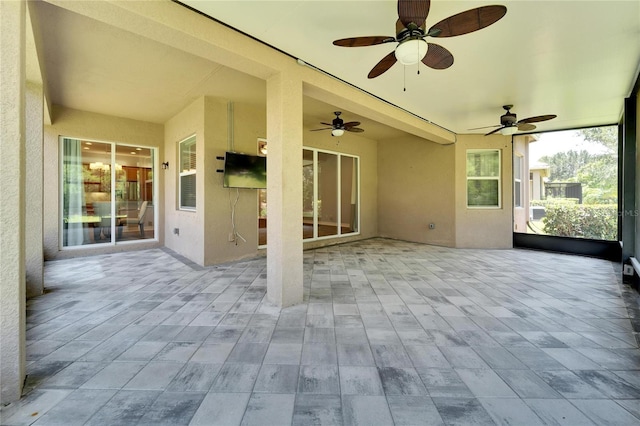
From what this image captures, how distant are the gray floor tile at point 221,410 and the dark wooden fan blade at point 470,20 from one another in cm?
297

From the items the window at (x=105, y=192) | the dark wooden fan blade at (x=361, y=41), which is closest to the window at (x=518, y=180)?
the dark wooden fan blade at (x=361, y=41)

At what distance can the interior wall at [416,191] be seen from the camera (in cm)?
683

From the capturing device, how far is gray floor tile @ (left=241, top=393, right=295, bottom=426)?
56.4 inches

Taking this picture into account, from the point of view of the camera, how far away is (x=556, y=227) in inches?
250

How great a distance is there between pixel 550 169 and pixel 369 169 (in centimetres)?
466

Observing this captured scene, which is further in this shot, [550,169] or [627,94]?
[550,169]

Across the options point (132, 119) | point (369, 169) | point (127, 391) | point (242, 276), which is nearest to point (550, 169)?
point (369, 169)

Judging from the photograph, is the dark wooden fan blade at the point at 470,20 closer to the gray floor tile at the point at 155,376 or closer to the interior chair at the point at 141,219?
the gray floor tile at the point at 155,376

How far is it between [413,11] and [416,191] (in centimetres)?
581

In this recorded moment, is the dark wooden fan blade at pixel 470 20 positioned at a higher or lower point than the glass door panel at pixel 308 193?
higher

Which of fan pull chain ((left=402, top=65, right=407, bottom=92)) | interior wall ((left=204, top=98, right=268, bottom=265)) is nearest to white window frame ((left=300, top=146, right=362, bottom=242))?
interior wall ((left=204, top=98, right=268, bottom=265))

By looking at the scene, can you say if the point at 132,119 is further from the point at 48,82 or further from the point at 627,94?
the point at 627,94

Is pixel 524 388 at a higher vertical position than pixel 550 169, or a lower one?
lower

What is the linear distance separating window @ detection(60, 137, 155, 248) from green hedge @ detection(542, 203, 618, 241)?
381 inches
